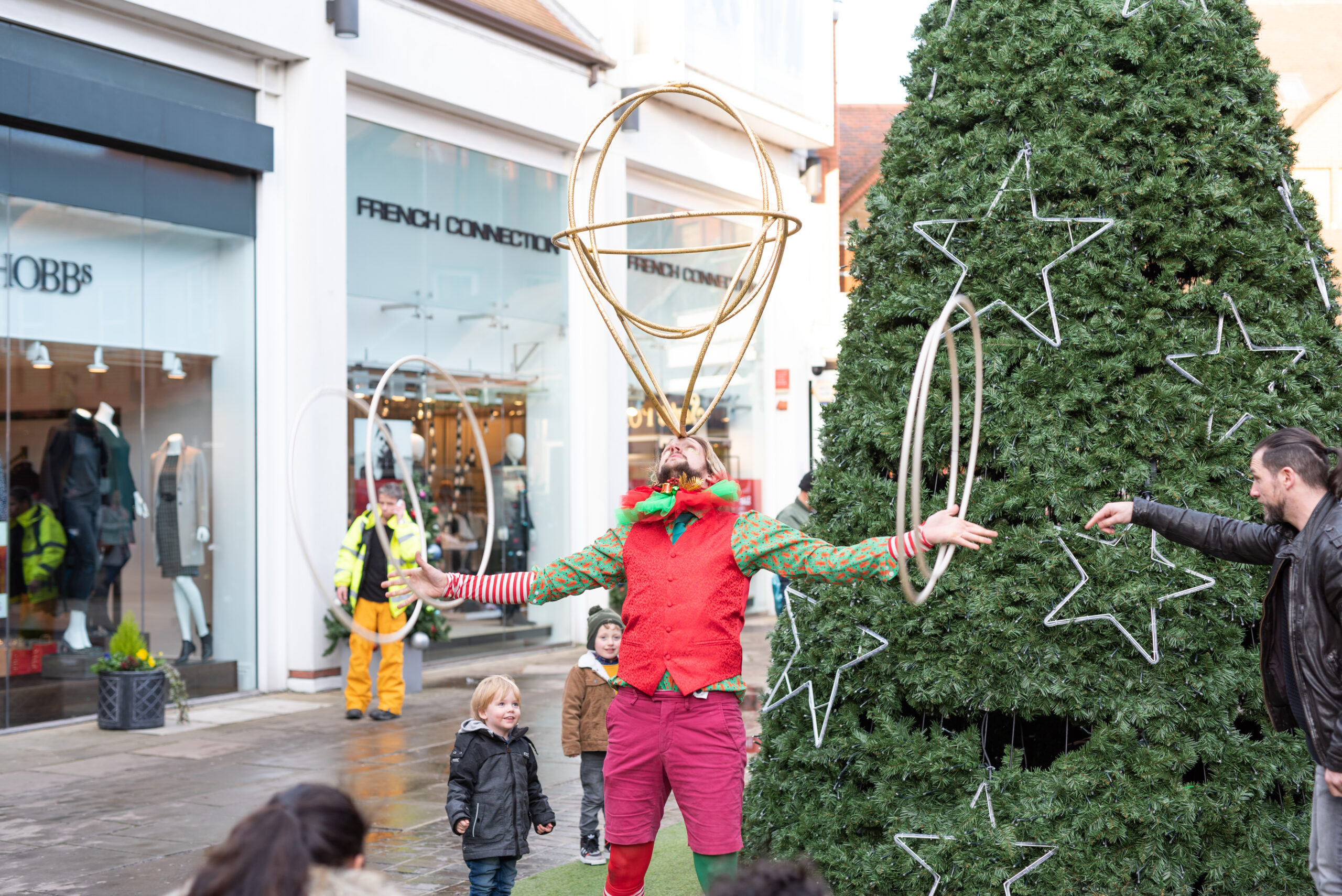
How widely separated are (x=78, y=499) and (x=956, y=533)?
8662 mm

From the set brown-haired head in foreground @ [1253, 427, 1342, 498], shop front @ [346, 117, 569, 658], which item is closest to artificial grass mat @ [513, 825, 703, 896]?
brown-haired head in foreground @ [1253, 427, 1342, 498]

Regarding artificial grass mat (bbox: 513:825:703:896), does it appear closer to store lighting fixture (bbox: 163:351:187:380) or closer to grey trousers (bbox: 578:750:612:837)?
grey trousers (bbox: 578:750:612:837)

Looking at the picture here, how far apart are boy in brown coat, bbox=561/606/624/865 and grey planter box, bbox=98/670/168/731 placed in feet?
16.9

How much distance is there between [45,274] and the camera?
32.9ft

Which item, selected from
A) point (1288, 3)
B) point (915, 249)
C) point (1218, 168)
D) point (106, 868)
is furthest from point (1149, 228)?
point (1288, 3)

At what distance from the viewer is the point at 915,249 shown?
508 centimetres

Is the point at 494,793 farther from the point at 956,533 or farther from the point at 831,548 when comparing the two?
the point at 956,533

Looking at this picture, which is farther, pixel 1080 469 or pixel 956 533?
pixel 1080 469

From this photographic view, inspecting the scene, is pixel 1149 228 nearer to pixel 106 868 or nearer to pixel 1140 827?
pixel 1140 827

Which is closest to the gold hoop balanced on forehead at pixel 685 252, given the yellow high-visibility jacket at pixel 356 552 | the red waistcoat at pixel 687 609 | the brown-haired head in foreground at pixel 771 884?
the red waistcoat at pixel 687 609

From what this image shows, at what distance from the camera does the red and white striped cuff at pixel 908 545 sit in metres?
3.92

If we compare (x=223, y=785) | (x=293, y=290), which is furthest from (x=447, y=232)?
(x=223, y=785)

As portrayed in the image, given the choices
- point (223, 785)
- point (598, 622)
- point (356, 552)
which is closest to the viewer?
point (598, 622)

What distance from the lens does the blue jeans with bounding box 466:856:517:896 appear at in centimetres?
478
